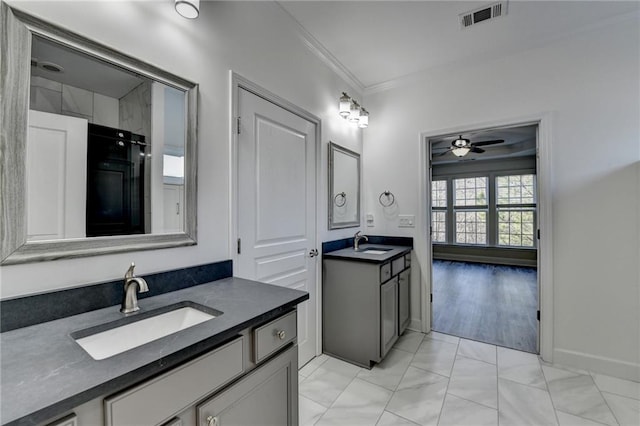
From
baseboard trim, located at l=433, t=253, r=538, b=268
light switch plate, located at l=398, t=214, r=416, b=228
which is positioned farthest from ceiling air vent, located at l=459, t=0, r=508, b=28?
baseboard trim, located at l=433, t=253, r=538, b=268

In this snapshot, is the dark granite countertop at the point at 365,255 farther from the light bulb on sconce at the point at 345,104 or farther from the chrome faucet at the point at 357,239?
the light bulb on sconce at the point at 345,104

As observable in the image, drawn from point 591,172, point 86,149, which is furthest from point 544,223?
point 86,149

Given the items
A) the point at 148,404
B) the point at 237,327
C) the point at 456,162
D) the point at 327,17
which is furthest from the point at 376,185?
the point at 456,162

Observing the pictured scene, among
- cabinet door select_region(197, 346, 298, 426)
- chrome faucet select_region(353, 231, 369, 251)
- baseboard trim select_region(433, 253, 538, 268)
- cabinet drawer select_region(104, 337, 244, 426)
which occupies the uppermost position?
chrome faucet select_region(353, 231, 369, 251)

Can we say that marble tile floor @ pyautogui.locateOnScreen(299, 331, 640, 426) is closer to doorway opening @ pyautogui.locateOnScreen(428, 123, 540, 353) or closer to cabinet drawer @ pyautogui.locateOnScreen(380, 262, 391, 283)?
cabinet drawer @ pyautogui.locateOnScreen(380, 262, 391, 283)

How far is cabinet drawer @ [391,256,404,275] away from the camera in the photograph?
250 cm

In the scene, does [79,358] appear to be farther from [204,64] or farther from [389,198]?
[389,198]

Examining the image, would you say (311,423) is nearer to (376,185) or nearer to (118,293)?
(118,293)

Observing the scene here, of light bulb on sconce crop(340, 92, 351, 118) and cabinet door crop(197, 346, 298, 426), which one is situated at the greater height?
light bulb on sconce crop(340, 92, 351, 118)

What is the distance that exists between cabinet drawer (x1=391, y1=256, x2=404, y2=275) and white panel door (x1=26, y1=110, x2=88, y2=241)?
85.2 inches

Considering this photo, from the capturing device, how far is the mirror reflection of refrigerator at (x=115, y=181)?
112 cm

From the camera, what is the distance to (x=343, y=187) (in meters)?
2.90

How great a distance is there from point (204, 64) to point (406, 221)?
2.38 metres

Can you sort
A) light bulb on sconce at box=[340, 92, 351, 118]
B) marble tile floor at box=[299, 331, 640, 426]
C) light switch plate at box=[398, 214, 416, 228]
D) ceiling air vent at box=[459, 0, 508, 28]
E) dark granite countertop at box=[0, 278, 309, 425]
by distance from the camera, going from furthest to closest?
light switch plate at box=[398, 214, 416, 228] → light bulb on sconce at box=[340, 92, 351, 118] → ceiling air vent at box=[459, 0, 508, 28] → marble tile floor at box=[299, 331, 640, 426] → dark granite countertop at box=[0, 278, 309, 425]
